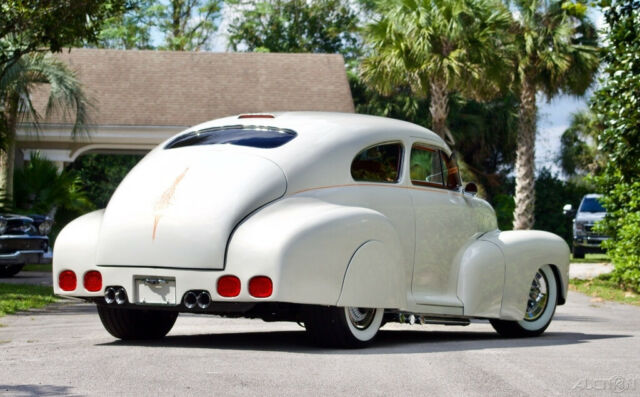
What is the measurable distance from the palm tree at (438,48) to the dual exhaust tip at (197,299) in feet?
65.8

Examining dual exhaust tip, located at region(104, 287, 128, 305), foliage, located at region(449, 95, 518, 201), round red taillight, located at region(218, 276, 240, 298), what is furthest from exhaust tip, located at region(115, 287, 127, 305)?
foliage, located at region(449, 95, 518, 201)

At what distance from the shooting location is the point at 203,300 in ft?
27.8

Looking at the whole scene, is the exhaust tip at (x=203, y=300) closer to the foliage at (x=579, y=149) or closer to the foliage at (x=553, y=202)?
the foliage at (x=553, y=202)

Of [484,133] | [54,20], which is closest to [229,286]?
[54,20]

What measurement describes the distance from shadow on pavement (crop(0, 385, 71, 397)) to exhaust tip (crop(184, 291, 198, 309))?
182 cm

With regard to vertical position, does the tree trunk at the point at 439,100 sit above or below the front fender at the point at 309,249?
above

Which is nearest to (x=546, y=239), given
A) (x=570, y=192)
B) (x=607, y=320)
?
(x=607, y=320)

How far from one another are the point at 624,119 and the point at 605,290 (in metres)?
3.71

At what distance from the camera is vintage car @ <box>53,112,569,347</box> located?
8398 millimetres

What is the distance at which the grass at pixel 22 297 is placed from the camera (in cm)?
1387

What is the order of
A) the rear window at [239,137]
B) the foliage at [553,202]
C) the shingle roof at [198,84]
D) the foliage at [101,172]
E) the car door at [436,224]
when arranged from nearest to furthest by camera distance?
the rear window at [239,137], the car door at [436,224], the shingle roof at [198,84], the foliage at [553,202], the foliage at [101,172]

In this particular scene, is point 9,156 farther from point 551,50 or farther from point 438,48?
point 551,50

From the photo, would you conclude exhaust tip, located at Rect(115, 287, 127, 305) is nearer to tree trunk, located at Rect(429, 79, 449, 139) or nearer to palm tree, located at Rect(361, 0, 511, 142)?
palm tree, located at Rect(361, 0, 511, 142)

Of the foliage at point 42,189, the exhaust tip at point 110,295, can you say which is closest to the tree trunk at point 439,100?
the foliage at point 42,189
